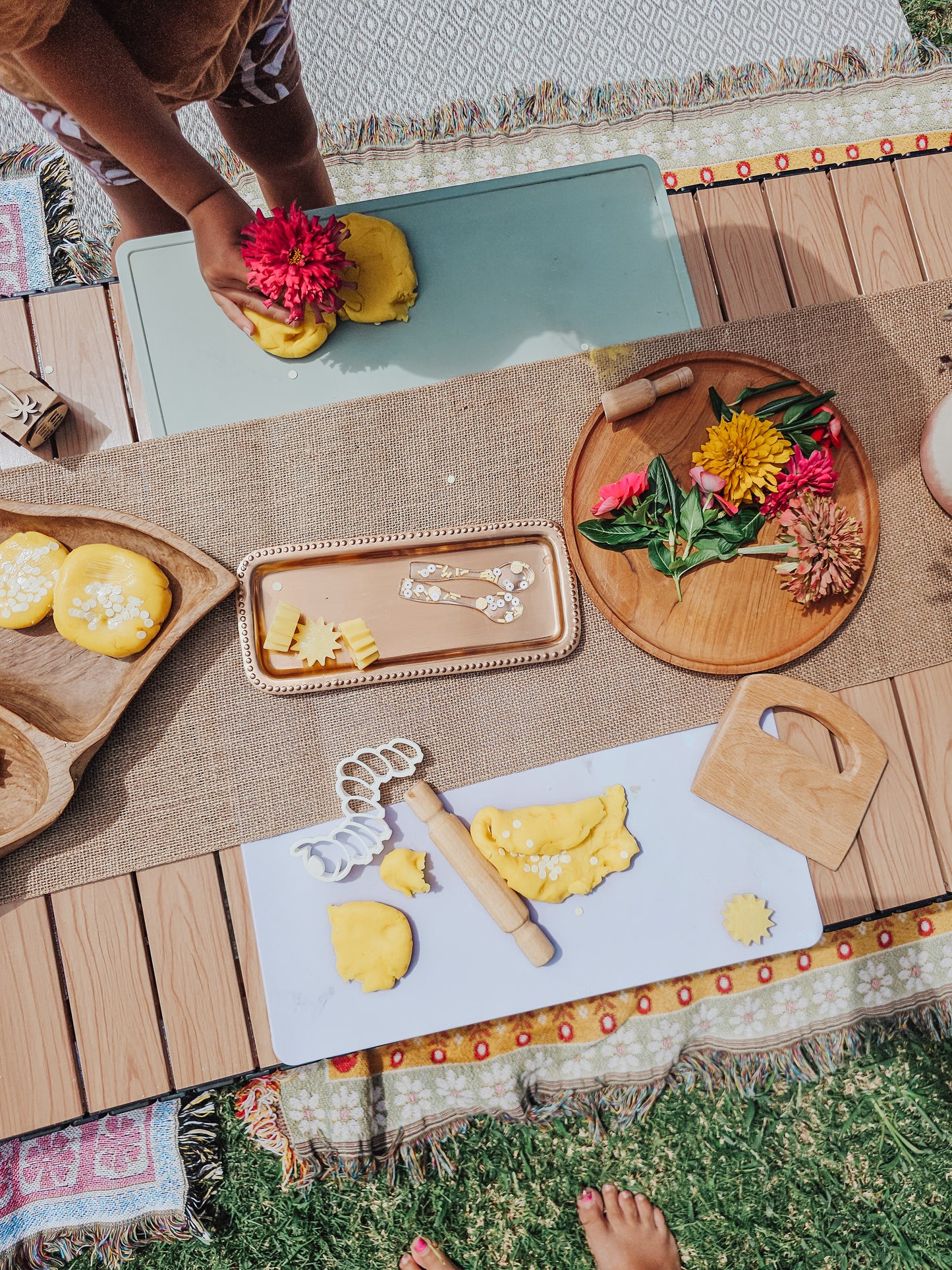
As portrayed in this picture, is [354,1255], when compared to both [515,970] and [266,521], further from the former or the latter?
[266,521]

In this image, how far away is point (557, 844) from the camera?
0.91 meters

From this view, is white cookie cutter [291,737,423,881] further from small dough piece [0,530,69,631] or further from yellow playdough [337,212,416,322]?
yellow playdough [337,212,416,322]

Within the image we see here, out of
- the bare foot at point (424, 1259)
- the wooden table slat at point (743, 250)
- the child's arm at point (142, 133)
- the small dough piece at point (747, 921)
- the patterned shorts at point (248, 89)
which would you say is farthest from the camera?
the bare foot at point (424, 1259)

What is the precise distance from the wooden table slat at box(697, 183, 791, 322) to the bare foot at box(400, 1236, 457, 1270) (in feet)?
4.66

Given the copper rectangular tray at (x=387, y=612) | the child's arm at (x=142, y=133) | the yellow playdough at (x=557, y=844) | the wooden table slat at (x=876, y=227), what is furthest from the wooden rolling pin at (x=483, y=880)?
the wooden table slat at (x=876, y=227)

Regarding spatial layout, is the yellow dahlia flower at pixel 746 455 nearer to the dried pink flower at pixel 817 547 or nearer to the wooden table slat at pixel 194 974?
the dried pink flower at pixel 817 547

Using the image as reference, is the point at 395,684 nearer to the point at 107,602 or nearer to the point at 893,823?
the point at 107,602

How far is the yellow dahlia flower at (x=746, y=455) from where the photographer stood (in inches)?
35.9

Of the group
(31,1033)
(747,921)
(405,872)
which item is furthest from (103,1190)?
(747,921)

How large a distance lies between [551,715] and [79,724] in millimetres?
546

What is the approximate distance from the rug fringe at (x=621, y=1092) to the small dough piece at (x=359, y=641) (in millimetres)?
673

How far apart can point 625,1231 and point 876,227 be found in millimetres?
1508

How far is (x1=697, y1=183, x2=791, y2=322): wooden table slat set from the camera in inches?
42.8

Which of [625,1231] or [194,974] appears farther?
[625,1231]
